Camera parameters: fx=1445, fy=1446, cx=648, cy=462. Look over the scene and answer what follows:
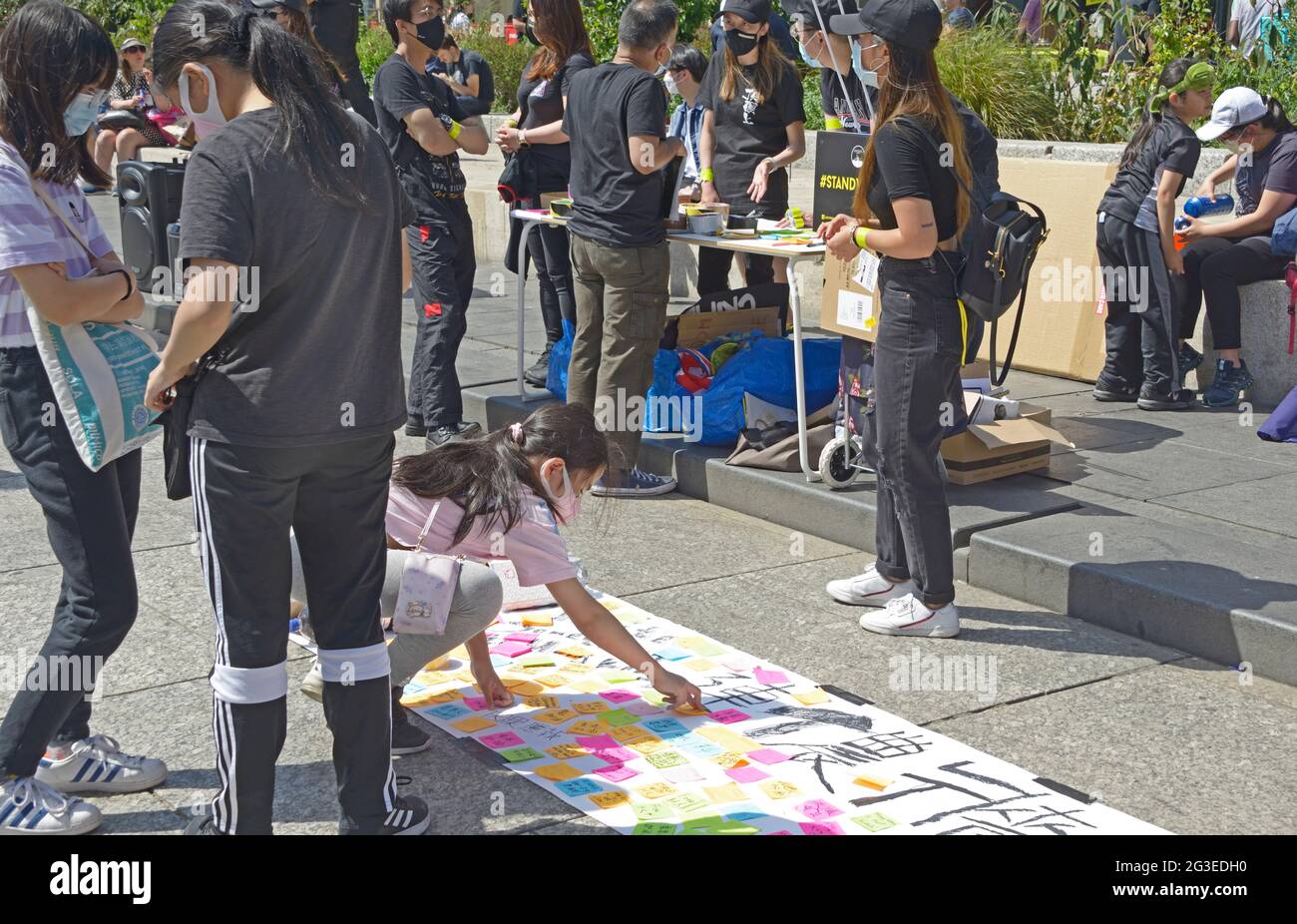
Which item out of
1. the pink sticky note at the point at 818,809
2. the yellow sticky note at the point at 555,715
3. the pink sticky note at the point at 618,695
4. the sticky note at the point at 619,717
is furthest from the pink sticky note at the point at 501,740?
the pink sticky note at the point at 818,809

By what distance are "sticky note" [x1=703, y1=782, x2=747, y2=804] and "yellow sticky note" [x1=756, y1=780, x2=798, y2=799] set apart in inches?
2.4

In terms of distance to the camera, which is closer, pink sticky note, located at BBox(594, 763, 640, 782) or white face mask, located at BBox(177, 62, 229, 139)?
white face mask, located at BBox(177, 62, 229, 139)

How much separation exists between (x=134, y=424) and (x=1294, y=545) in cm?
389

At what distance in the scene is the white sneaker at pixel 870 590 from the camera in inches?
194

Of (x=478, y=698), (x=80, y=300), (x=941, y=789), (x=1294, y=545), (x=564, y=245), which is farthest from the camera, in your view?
(x=564, y=245)

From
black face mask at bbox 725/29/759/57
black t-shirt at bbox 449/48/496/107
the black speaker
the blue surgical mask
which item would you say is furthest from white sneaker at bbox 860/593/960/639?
black t-shirt at bbox 449/48/496/107

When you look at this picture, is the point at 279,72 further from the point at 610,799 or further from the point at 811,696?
the point at 811,696

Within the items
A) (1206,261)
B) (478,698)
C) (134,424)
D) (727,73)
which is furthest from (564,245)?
(134,424)

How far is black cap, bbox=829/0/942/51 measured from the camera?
14.2 ft

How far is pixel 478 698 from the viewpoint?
4.19 m

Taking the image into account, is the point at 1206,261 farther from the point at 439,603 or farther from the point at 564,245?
the point at 439,603

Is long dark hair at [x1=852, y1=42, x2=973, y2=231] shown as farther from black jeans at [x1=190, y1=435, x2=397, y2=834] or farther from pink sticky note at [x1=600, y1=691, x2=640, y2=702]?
black jeans at [x1=190, y1=435, x2=397, y2=834]

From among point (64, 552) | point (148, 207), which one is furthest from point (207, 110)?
point (148, 207)

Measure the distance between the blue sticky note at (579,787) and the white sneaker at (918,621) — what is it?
144 centimetres
